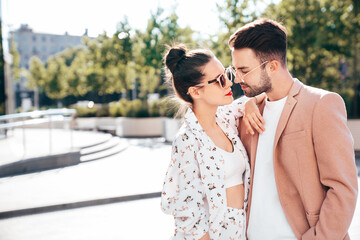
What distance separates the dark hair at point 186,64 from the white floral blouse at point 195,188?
366mm

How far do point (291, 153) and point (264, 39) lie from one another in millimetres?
701

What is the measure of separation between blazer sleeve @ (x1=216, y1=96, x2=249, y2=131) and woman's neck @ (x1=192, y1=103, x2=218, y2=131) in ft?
0.48

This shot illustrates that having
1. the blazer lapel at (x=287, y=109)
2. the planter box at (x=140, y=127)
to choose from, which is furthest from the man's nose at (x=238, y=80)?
the planter box at (x=140, y=127)

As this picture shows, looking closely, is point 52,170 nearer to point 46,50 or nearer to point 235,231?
point 235,231

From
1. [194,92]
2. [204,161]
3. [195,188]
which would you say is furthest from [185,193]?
[194,92]

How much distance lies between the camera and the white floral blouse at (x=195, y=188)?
2.11 metres

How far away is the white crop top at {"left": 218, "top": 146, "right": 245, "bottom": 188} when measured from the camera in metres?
2.31

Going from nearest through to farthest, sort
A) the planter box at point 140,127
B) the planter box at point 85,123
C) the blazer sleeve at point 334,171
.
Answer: the blazer sleeve at point 334,171, the planter box at point 140,127, the planter box at point 85,123

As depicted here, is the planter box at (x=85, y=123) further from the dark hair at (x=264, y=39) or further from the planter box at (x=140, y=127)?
the dark hair at (x=264, y=39)

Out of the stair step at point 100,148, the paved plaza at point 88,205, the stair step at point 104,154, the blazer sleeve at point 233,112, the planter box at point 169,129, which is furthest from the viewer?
the planter box at point 169,129

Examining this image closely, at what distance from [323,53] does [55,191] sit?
13.8 m

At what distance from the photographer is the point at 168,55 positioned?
242cm

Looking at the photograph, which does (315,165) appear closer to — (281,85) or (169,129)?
(281,85)

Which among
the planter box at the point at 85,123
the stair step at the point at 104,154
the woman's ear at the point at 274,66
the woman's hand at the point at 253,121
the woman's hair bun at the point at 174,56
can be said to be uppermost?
the woman's hair bun at the point at 174,56
